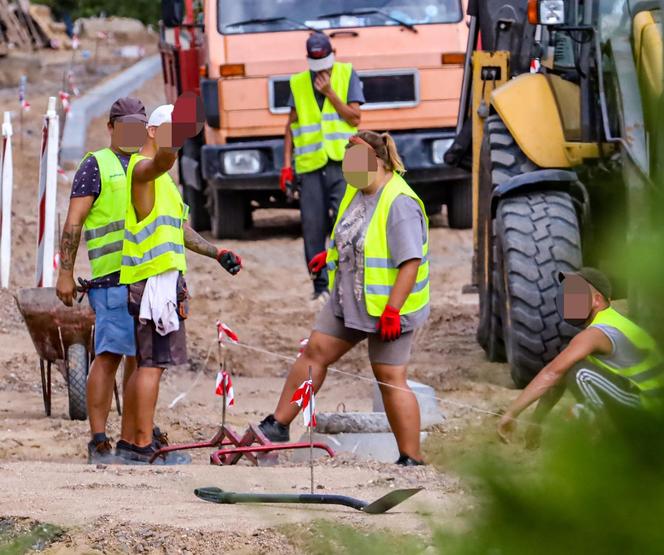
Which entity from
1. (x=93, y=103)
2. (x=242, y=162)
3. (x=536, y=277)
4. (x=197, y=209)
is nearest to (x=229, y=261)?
(x=536, y=277)

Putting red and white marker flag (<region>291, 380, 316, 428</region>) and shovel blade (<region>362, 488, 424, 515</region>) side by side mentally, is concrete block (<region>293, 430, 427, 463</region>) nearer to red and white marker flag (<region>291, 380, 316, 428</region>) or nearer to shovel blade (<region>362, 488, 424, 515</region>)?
red and white marker flag (<region>291, 380, 316, 428</region>)

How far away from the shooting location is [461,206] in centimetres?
1391

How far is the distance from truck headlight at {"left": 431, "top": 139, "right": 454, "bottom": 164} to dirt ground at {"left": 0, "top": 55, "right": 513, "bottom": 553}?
85 centimetres

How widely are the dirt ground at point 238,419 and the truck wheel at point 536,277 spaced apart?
1.20 ft

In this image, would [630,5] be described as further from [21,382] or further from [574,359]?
[21,382]

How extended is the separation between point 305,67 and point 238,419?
5345 mm

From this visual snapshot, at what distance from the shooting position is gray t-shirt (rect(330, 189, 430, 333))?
6.11m

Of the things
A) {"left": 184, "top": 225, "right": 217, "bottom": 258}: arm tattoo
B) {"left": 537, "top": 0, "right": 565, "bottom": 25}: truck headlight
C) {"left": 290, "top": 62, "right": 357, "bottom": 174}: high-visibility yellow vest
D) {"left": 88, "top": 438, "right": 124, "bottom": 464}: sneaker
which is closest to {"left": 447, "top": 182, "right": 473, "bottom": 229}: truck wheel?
{"left": 290, "top": 62, "right": 357, "bottom": 174}: high-visibility yellow vest

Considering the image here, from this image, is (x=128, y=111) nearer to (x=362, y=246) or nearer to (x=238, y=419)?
(x=362, y=246)

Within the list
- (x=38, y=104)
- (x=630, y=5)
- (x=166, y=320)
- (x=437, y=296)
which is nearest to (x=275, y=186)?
(x=437, y=296)

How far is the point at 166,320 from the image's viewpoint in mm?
6121

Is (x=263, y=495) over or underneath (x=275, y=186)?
A: over

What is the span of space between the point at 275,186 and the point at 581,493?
11691mm

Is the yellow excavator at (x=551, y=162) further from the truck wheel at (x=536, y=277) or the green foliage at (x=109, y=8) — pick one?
the green foliage at (x=109, y=8)
